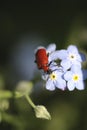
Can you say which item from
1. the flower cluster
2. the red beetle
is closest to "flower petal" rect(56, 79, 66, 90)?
the flower cluster

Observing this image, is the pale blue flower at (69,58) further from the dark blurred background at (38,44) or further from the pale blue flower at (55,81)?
the dark blurred background at (38,44)

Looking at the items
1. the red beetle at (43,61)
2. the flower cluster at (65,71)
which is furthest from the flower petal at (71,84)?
the red beetle at (43,61)

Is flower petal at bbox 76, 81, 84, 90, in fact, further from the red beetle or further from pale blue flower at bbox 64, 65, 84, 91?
the red beetle

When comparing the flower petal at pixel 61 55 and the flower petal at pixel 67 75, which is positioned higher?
the flower petal at pixel 61 55

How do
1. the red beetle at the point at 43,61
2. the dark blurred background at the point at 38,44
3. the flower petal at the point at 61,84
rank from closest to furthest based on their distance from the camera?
the flower petal at the point at 61,84 < the red beetle at the point at 43,61 < the dark blurred background at the point at 38,44

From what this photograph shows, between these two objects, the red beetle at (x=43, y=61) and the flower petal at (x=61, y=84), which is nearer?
the flower petal at (x=61, y=84)

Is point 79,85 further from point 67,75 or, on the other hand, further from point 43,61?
point 43,61

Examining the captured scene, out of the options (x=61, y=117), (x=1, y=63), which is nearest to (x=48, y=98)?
(x=61, y=117)

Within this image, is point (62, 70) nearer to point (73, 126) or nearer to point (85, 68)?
point (85, 68)
